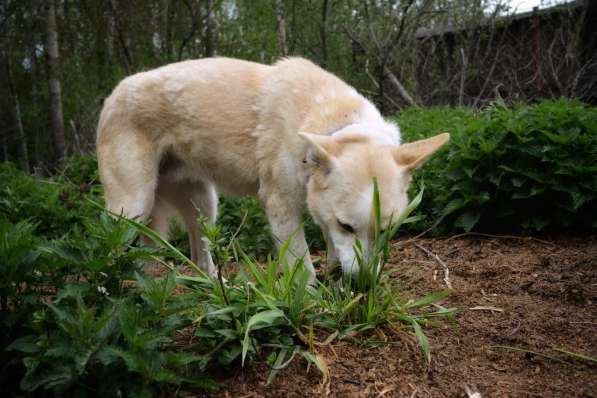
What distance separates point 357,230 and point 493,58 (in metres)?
7.75

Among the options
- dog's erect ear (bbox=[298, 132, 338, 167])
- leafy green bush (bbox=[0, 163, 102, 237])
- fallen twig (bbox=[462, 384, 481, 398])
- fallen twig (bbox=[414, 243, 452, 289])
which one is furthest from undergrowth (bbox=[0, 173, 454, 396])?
leafy green bush (bbox=[0, 163, 102, 237])

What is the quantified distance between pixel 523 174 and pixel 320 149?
1.73 meters

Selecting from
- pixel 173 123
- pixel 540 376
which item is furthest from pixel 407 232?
pixel 540 376

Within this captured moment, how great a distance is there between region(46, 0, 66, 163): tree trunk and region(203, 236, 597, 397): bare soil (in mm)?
7328

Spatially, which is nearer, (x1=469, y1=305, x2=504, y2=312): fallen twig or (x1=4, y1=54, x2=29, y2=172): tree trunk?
(x1=469, y1=305, x2=504, y2=312): fallen twig

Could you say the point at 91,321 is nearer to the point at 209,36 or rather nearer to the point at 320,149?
the point at 320,149

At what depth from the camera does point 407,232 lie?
4344 mm

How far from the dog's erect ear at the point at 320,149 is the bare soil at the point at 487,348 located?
90 centimetres

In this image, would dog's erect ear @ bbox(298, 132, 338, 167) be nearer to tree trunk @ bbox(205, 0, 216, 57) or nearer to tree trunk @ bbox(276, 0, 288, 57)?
tree trunk @ bbox(276, 0, 288, 57)

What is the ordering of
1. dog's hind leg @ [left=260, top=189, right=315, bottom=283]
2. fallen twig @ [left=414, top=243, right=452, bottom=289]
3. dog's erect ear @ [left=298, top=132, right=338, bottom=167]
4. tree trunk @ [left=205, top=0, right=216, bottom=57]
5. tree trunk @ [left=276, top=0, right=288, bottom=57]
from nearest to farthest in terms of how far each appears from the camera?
1. dog's erect ear @ [left=298, top=132, right=338, bottom=167]
2. fallen twig @ [left=414, top=243, right=452, bottom=289]
3. dog's hind leg @ [left=260, top=189, right=315, bottom=283]
4. tree trunk @ [left=276, top=0, right=288, bottom=57]
5. tree trunk @ [left=205, top=0, right=216, bottom=57]

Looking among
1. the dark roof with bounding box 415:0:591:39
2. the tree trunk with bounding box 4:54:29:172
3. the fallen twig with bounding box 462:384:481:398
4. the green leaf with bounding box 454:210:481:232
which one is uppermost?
the dark roof with bounding box 415:0:591:39

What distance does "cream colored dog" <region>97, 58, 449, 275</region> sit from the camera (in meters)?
2.91

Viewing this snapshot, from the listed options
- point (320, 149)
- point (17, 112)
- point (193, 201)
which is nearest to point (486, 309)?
point (320, 149)

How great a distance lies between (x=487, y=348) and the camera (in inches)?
87.5
